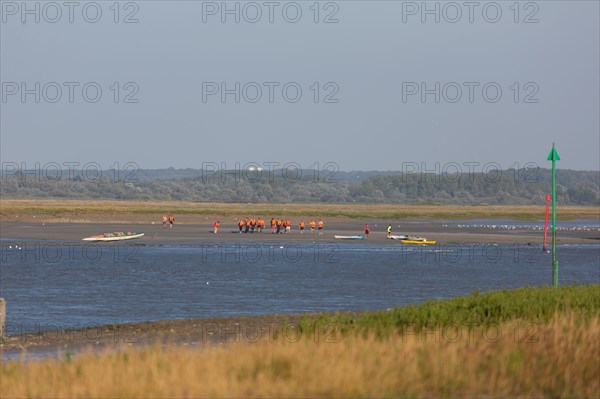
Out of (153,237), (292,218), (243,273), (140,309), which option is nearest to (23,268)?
(243,273)

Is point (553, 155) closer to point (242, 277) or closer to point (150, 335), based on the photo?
point (150, 335)

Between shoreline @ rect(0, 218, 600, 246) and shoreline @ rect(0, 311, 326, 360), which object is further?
shoreline @ rect(0, 218, 600, 246)

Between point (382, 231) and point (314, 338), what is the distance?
271 ft

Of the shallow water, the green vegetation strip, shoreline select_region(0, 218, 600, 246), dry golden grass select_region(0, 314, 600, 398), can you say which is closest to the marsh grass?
dry golden grass select_region(0, 314, 600, 398)

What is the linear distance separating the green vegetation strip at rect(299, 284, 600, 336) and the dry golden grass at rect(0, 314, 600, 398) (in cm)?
370

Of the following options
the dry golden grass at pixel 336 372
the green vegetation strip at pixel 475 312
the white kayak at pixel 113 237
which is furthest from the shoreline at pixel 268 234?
the dry golden grass at pixel 336 372

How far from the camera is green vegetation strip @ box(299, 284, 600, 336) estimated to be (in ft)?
70.1

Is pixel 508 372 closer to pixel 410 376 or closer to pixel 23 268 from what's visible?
pixel 410 376

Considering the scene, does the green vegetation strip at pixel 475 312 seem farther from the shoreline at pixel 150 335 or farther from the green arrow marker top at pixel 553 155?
the green arrow marker top at pixel 553 155

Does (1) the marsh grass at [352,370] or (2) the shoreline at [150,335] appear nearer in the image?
(1) the marsh grass at [352,370]

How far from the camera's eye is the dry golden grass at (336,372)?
1421 centimetres

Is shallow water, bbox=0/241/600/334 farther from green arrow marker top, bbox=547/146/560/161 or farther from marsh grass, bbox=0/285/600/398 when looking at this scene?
marsh grass, bbox=0/285/600/398

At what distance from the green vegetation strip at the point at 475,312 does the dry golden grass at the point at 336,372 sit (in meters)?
3.70

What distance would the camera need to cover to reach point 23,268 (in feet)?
189
